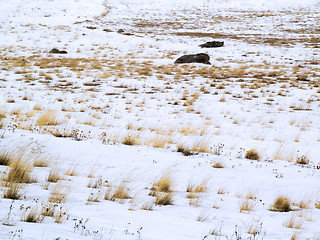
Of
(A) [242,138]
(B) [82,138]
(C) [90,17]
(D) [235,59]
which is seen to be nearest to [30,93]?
(B) [82,138]

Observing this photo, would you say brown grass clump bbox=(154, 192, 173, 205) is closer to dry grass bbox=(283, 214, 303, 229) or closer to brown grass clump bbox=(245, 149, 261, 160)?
dry grass bbox=(283, 214, 303, 229)

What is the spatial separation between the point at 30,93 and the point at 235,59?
53.2 feet

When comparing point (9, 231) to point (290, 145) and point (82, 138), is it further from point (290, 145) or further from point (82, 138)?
point (290, 145)

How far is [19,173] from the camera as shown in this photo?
11.2 feet

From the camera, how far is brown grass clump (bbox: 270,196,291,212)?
3.39m

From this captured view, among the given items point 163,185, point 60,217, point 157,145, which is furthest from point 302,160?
point 60,217

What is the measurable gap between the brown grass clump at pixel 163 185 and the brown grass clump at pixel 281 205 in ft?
4.49

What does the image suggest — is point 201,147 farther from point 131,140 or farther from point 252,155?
point 131,140

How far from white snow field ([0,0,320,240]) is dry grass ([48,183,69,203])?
0.02 meters

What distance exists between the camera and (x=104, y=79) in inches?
552

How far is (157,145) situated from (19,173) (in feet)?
9.93

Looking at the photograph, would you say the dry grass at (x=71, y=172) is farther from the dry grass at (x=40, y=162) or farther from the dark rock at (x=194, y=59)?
the dark rock at (x=194, y=59)

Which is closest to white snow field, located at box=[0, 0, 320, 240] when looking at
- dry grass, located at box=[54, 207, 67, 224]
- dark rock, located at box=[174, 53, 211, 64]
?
dry grass, located at box=[54, 207, 67, 224]

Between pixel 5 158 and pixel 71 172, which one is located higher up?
pixel 5 158
